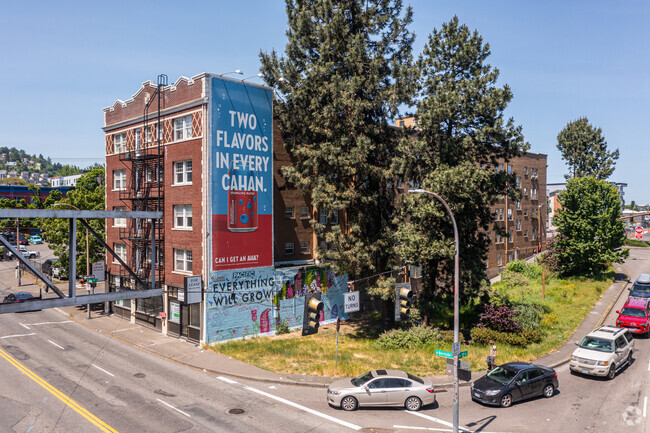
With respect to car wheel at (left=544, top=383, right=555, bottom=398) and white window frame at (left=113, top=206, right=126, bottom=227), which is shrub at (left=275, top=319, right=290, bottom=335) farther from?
car wheel at (left=544, top=383, right=555, bottom=398)

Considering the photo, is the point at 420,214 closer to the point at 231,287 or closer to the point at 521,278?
the point at 231,287

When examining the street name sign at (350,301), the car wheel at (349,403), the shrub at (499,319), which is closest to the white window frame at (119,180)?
the street name sign at (350,301)

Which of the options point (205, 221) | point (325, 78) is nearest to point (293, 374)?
point (205, 221)

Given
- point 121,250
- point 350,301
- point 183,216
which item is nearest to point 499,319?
point 350,301

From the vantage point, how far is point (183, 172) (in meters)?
33.7

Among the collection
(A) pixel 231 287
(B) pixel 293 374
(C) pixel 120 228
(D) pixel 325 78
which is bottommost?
(B) pixel 293 374

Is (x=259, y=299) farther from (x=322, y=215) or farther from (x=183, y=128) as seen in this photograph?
(x=183, y=128)

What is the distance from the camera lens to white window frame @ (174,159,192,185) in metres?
33.3

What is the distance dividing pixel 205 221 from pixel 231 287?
16.7ft

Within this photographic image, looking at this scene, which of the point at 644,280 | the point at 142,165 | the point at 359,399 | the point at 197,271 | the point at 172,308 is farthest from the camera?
the point at 644,280

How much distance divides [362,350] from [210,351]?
10.2 meters

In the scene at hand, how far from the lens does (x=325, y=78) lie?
33750mm

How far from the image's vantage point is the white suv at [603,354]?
23406 mm

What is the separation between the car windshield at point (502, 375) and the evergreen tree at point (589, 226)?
32.8 metres
